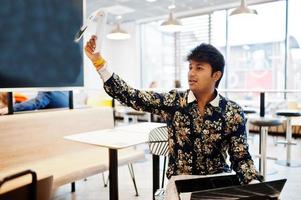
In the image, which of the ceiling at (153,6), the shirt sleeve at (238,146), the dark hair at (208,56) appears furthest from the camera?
the ceiling at (153,6)

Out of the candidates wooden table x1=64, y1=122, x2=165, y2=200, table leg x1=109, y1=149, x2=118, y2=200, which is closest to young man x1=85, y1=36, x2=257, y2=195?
wooden table x1=64, y1=122, x2=165, y2=200

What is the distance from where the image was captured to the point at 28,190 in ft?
3.99

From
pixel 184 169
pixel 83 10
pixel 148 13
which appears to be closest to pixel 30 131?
pixel 83 10

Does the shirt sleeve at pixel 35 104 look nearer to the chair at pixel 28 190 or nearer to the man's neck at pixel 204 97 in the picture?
the chair at pixel 28 190

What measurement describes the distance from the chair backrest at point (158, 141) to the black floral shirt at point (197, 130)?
0.61m

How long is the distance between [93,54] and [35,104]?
2008mm

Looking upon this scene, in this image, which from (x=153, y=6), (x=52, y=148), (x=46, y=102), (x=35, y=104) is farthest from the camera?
(x=153, y=6)

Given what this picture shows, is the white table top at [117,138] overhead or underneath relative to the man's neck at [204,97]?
underneath

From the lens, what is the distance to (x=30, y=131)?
2.71 m

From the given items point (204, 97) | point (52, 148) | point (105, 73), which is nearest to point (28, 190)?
point (105, 73)

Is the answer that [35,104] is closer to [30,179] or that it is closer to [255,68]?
[30,179]

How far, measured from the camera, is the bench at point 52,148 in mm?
2473

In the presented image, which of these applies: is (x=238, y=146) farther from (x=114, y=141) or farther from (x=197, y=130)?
(x=114, y=141)

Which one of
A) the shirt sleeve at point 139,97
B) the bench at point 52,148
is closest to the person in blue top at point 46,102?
the bench at point 52,148
